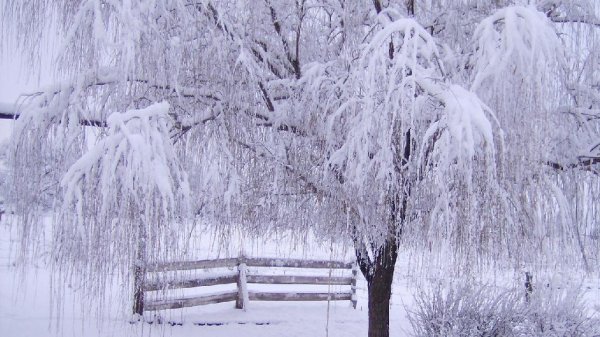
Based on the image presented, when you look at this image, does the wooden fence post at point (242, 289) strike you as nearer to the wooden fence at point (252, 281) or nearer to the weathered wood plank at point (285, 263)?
the wooden fence at point (252, 281)

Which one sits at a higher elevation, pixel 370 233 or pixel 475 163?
pixel 475 163

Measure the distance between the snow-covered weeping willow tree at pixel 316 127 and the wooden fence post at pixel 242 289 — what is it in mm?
4195

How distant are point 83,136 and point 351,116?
192 cm

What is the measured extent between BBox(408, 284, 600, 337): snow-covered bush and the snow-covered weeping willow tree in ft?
2.10

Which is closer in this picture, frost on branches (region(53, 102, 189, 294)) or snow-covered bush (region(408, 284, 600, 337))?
frost on branches (region(53, 102, 189, 294))

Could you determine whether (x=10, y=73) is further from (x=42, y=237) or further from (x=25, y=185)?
(x=42, y=237)

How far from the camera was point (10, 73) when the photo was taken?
3.81 m

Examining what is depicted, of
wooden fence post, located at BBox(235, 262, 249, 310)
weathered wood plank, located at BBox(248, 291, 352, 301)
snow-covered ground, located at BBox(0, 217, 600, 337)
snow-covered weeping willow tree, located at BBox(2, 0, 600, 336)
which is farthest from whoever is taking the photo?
weathered wood plank, located at BBox(248, 291, 352, 301)

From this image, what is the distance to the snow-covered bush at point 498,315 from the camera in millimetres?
4758

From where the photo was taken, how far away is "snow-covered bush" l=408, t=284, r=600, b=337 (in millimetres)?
4758

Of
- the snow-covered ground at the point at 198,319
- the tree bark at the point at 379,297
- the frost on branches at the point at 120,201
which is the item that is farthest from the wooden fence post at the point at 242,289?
the frost on branches at the point at 120,201

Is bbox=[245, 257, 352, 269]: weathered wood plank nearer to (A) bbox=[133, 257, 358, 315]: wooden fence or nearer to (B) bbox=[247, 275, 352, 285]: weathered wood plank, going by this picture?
(A) bbox=[133, 257, 358, 315]: wooden fence

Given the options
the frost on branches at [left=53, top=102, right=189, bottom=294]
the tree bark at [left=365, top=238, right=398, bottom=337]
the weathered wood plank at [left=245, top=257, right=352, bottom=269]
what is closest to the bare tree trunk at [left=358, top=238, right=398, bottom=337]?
the tree bark at [left=365, top=238, right=398, bottom=337]

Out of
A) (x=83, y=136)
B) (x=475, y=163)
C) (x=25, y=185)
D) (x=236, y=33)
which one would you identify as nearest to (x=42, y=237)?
(x=25, y=185)
